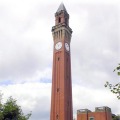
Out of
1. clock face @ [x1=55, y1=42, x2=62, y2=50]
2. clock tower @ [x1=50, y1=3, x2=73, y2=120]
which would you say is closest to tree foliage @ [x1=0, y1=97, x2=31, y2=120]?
clock tower @ [x1=50, y1=3, x2=73, y2=120]

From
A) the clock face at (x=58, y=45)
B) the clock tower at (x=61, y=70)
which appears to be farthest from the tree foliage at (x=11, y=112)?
the clock face at (x=58, y=45)

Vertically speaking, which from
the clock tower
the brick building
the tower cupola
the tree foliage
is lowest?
the tree foliage

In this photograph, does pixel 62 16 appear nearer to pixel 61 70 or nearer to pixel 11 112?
pixel 61 70

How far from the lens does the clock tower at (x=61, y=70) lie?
57903 mm

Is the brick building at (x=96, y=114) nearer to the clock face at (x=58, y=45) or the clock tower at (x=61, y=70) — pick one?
the clock tower at (x=61, y=70)

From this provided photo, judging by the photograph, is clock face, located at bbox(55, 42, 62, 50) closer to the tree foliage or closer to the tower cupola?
the tower cupola

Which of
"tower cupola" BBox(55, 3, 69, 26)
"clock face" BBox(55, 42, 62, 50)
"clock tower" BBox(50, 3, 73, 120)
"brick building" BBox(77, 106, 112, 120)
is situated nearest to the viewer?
"brick building" BBox(77, 106, 112, 120)

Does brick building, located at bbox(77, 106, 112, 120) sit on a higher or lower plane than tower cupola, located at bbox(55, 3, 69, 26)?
lower

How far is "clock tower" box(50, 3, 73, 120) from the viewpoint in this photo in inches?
2280

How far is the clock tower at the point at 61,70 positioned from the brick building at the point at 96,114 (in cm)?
278

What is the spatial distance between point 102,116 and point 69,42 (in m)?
20.5

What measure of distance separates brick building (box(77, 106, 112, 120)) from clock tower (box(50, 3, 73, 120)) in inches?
109

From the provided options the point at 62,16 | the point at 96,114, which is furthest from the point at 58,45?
the point at 96,114

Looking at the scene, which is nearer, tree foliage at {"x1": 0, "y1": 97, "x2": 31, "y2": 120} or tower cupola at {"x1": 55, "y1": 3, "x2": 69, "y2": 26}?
tree foliage at {"x1": 0, "y1": 97, "x2": 31, "y2": 120}
